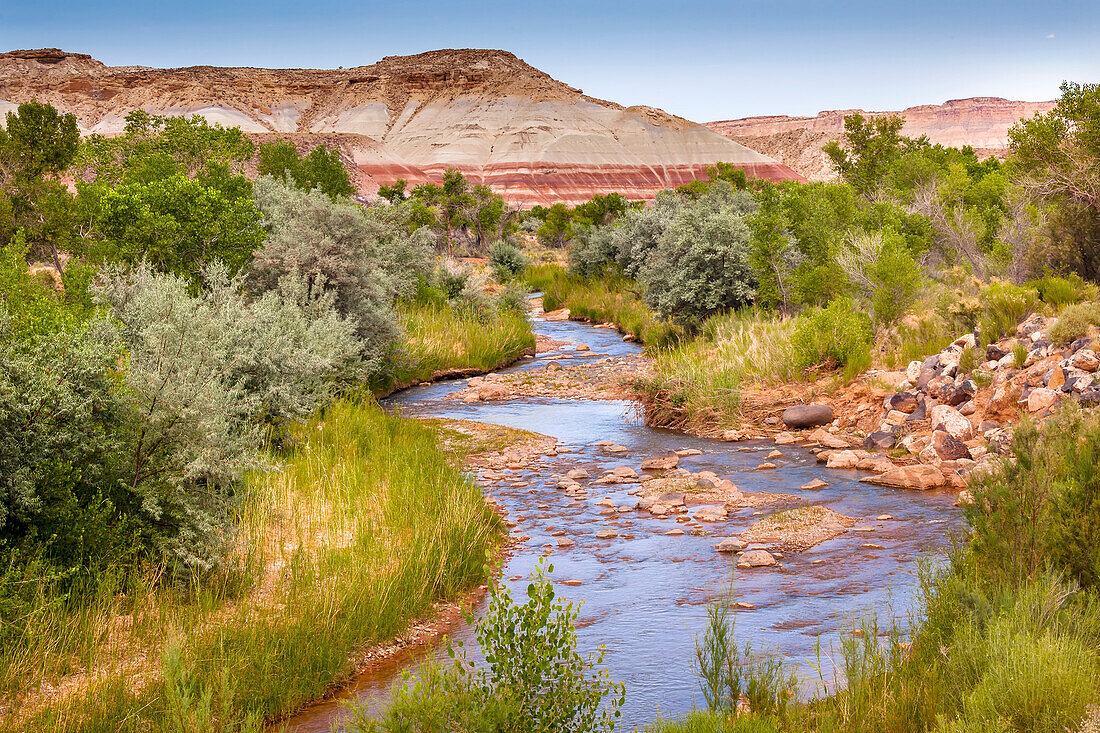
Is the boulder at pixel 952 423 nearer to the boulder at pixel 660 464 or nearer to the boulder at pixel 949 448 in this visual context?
the boulder at pixel 949 448

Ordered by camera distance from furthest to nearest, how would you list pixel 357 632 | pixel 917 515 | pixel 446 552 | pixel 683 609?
1. pixel 917 515
2. pixel 446 552
3. pixel 683 609
4. pixel 357 632

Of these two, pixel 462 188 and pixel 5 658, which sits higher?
pixel 462 188

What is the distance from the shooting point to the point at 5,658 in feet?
18.6

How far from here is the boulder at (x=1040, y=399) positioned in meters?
12.1

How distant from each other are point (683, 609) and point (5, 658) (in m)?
5.46

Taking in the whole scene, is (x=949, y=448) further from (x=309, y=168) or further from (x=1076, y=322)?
(x=309, y=168)

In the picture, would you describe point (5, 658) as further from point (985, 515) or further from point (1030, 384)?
point (1030, 384)

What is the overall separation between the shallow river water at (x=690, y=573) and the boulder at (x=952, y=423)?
168 cm

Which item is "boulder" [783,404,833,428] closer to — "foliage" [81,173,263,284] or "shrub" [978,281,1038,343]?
"shrub" [978,281,1038,343]

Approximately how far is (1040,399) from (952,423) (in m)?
1.24

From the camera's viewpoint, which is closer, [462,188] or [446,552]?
[446,552]

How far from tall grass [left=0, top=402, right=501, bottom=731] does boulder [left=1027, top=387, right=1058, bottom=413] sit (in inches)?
306

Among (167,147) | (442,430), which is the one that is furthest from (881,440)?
(167,147)

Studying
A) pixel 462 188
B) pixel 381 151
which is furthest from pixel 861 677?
pixel 381 151
